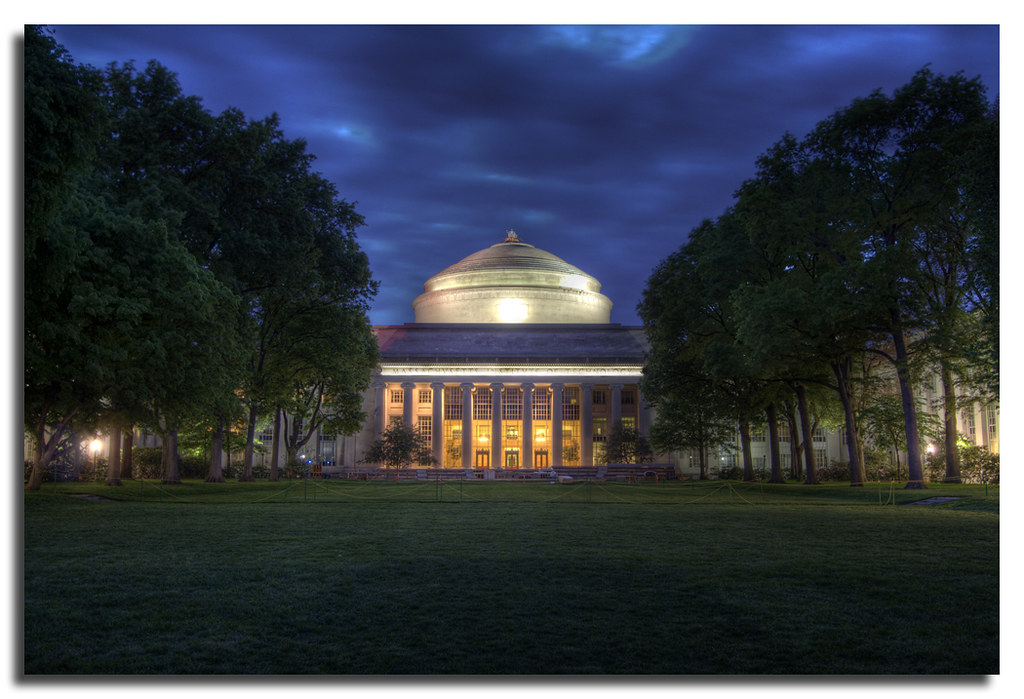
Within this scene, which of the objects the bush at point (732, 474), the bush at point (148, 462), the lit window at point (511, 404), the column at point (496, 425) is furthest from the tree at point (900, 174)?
the lit window at point (511, 404)

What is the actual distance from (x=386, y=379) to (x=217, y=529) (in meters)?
64.9

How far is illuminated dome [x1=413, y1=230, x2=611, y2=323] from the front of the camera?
95.3 metres

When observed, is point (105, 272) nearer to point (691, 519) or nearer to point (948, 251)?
point (691, 519)

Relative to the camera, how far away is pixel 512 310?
94938 mm

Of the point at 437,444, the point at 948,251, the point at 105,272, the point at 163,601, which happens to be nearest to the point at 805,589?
the point at 163,601

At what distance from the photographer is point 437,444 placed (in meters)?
80.0

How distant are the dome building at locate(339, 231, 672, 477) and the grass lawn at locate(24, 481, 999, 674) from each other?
62073mm

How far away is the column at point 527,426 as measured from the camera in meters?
80.1

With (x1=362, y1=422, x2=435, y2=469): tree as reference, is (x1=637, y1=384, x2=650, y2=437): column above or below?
above

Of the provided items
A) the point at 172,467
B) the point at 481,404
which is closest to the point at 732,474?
the point at 481,404

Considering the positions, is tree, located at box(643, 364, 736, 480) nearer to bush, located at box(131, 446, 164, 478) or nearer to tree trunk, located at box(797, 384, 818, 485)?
tree trunk, located at box(797, 384, 818, 485)

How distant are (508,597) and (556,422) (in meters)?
71.9

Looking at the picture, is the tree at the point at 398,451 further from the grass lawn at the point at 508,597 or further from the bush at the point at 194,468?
the grass lawn at the point at 508,597

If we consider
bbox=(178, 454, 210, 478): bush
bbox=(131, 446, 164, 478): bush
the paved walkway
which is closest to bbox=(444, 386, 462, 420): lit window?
bbox=(178, 454, 210, 478): bush
